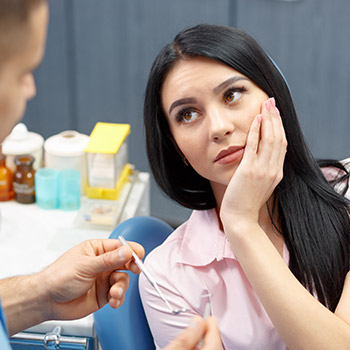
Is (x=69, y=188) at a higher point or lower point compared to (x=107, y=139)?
lower

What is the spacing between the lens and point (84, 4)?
3.31 m

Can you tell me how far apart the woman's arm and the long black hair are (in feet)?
0.31

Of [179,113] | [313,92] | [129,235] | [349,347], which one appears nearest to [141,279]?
[129,235]

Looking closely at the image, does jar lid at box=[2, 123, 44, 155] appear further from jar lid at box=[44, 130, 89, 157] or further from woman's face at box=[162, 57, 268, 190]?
woman's face at box=[162, 57, 268, 190]

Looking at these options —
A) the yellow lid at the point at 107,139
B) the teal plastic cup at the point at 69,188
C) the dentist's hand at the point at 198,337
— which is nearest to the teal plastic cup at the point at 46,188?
the teal plastic cup at the point at 69,188

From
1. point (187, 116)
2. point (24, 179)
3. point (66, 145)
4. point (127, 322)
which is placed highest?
point (187, 116)

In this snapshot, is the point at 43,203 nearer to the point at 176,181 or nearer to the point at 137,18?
the point at 176,181

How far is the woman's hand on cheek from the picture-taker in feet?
4.45

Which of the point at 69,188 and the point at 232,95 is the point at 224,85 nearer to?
the point at 232,95

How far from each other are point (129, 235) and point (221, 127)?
0.42 meters

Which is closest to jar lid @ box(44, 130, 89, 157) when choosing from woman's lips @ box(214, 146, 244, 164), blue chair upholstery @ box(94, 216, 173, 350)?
blue chair upholstery @ box(94, 216, 173, 350)

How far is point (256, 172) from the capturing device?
1358mm

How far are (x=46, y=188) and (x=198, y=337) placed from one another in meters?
1.30

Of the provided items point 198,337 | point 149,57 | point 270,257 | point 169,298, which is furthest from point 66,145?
point 198,337
